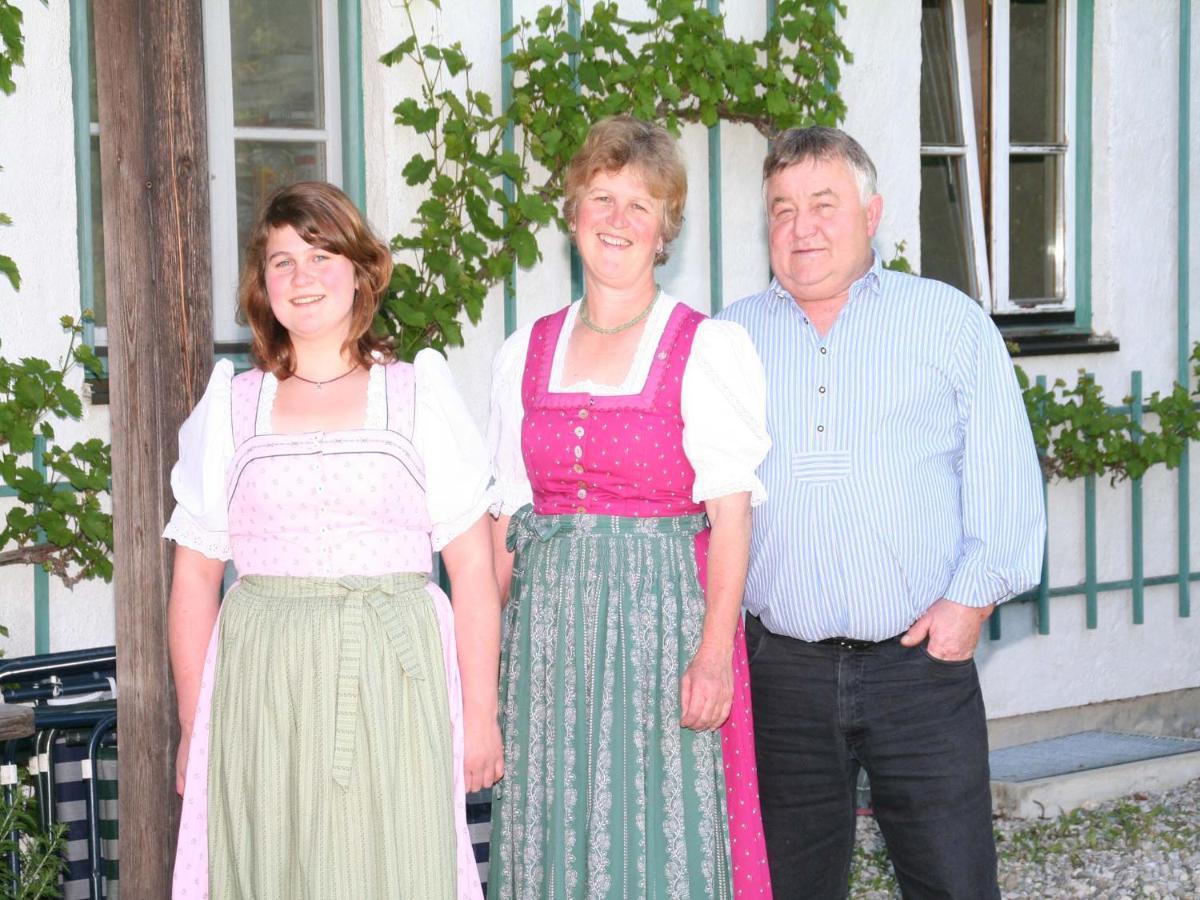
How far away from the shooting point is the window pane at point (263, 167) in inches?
182

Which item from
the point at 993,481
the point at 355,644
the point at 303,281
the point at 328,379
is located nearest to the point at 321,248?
the point at 303,281

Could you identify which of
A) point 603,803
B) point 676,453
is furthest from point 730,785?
point 676,453

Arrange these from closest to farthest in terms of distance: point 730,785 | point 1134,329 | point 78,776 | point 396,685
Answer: point 396,685 < point 730,785 < point 78,776 < point 1134,329

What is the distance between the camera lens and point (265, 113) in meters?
4.63

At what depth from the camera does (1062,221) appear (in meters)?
6.11

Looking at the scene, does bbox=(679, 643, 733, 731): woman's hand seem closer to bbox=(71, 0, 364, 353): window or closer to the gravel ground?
the gravel ground

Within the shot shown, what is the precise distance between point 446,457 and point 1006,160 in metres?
3.83

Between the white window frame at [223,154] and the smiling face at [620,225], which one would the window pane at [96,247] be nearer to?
the white window frame at [223,154]

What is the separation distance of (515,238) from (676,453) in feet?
6.47

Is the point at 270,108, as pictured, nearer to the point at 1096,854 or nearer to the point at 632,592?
the point at 632,592

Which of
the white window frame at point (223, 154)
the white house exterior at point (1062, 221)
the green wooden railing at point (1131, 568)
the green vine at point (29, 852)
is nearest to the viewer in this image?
the green vine at point (29, 852)

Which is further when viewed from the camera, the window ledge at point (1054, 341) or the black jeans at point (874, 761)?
the window ledge at point (1054, 341)

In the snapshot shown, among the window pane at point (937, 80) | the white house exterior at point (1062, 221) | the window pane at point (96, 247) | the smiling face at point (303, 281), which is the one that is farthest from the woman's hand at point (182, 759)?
the window pane at point (937, 80)

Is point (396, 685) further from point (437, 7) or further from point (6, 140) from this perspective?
point (437, 7)
